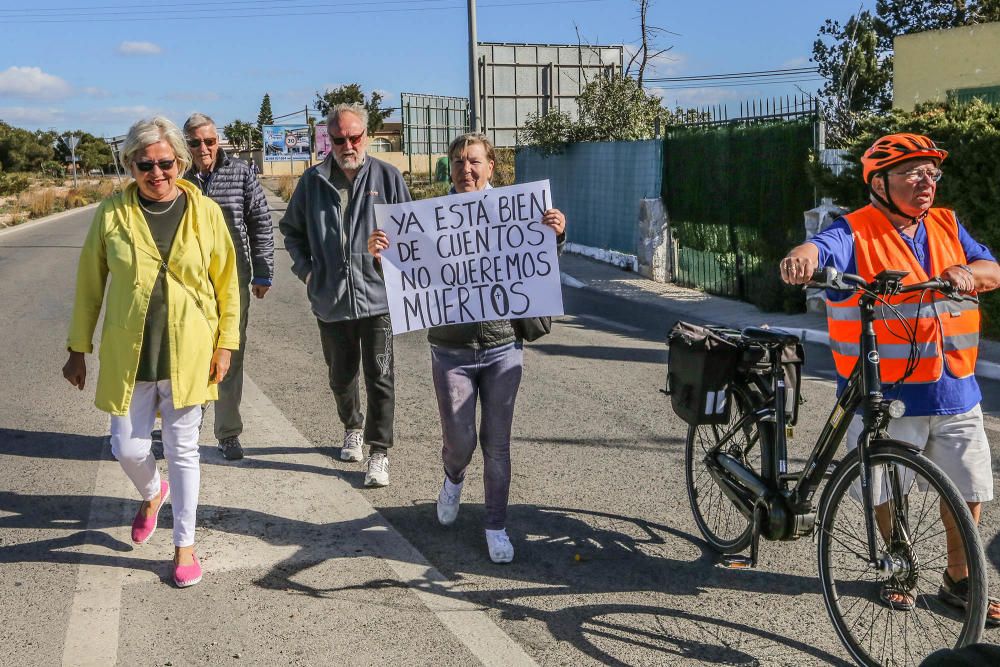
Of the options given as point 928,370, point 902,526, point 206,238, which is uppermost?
point 206,238

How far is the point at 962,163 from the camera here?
10203mm

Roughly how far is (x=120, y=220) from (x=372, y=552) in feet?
5.99

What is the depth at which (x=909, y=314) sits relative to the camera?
3.85 meters

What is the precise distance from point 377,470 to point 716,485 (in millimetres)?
1947

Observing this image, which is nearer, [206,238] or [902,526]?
[902,526]

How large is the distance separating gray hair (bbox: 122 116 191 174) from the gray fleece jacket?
1426 millimetres

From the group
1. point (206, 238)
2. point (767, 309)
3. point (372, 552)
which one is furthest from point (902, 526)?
point (767, 309)

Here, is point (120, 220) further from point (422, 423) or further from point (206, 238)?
point (422, 423)

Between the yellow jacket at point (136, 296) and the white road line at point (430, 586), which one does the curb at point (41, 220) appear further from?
the yellow jacket at point (136, 296)

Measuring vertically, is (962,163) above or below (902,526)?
above

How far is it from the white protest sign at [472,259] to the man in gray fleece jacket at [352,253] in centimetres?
105

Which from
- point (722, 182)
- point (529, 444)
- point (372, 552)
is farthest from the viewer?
point (722, 182)

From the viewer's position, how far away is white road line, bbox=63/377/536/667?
13.2 ft

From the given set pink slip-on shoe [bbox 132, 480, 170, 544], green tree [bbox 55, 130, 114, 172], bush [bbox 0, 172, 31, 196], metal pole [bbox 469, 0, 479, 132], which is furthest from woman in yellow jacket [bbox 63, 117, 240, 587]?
green tree [bbox 55, 130, 114, 172]
